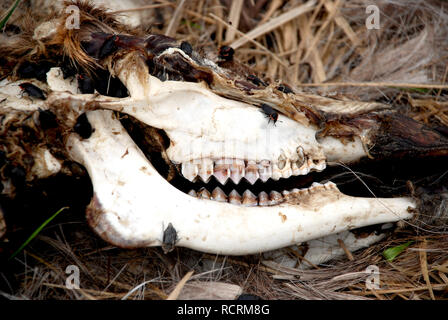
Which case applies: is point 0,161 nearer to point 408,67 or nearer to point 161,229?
point 161,229

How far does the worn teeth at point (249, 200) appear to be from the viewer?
1.96 m

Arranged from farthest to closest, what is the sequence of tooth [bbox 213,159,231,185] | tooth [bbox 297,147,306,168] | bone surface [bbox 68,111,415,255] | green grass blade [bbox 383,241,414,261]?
Result: green grass blade [bbox 383,241,414,261]
tooth [bbox 297,147,306,168]
tooth [bbox 213,159,231,185]
bone surface [bbox 68,111,415,255]

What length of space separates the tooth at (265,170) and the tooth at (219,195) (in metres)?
0.22

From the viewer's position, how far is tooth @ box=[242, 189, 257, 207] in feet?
6.42

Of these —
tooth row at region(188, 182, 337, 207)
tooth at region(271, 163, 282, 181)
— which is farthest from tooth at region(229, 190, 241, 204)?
tooth at region(271, 163, 282, 181)

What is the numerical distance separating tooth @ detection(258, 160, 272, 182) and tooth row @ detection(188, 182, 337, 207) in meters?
0.11

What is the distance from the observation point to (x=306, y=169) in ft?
6.64

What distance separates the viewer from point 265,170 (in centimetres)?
197

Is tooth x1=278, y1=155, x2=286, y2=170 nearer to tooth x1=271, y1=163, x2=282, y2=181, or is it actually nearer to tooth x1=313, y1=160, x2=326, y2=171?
tooth x1=271, y1=163, x2=282, y2=181

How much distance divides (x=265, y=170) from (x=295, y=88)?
2.60 ft

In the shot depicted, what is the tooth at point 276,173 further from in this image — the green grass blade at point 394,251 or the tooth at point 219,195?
the green grass blade at point 394,251

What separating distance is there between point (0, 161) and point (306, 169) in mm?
1543

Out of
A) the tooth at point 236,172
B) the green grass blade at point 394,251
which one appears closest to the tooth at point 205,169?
the tooth at point 236,172
